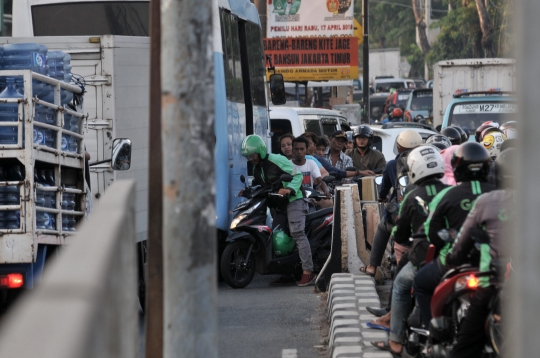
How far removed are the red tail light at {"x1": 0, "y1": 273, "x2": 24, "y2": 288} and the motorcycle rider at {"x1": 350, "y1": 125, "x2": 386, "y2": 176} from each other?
782 centimetres

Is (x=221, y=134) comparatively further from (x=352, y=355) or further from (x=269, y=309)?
(x=352, y=355)

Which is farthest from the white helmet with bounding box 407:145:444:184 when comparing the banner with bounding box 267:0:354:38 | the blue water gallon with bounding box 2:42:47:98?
the banner with bounding box 267:0:354:38

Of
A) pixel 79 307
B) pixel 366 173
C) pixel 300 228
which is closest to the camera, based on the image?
pixel 79 307

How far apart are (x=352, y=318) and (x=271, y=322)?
1592 mm

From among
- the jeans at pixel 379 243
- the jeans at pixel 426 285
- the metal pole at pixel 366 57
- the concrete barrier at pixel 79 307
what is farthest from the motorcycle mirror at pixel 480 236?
the metal pole at pixel 366 57

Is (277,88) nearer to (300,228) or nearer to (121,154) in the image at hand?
(300,228)

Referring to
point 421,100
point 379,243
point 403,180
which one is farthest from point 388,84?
point 403,180

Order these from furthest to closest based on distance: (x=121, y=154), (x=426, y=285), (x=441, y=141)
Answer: (x=441, y=141) → (x=121, y=154) → (x=426, y=285)

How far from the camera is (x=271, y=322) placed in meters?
8.85

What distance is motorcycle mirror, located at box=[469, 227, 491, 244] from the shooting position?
16.8 ft

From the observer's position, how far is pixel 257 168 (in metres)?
11.2

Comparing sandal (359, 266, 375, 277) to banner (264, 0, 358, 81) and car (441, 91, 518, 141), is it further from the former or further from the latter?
banner (264, 0, 358, 81)

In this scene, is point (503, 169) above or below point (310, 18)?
below

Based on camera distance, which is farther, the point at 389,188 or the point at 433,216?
the point at 389,188
